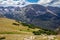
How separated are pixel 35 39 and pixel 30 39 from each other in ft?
2.44

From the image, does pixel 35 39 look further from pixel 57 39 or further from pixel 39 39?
pixel 57 39

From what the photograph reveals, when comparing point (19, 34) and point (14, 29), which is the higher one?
point (14, 29)

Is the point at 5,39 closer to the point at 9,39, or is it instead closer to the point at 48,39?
the point at 9,39

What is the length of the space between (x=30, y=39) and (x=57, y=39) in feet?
13.1

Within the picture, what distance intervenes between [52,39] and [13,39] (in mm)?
5915

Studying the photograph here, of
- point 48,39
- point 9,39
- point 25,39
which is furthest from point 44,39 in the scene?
point 9,39

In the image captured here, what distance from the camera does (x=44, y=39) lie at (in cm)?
3462

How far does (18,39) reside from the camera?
3506 cm

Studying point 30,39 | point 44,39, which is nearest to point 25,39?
point 30,39

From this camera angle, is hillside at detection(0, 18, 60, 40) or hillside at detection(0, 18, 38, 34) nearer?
hillside at detection(0, 18, 60, 40)

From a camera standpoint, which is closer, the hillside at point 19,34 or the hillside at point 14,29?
the hillside at point 19,34

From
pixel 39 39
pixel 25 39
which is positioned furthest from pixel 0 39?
pixel 39 39

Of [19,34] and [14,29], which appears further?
[14,29]

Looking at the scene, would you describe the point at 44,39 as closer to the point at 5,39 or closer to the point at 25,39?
the point at 25,39
